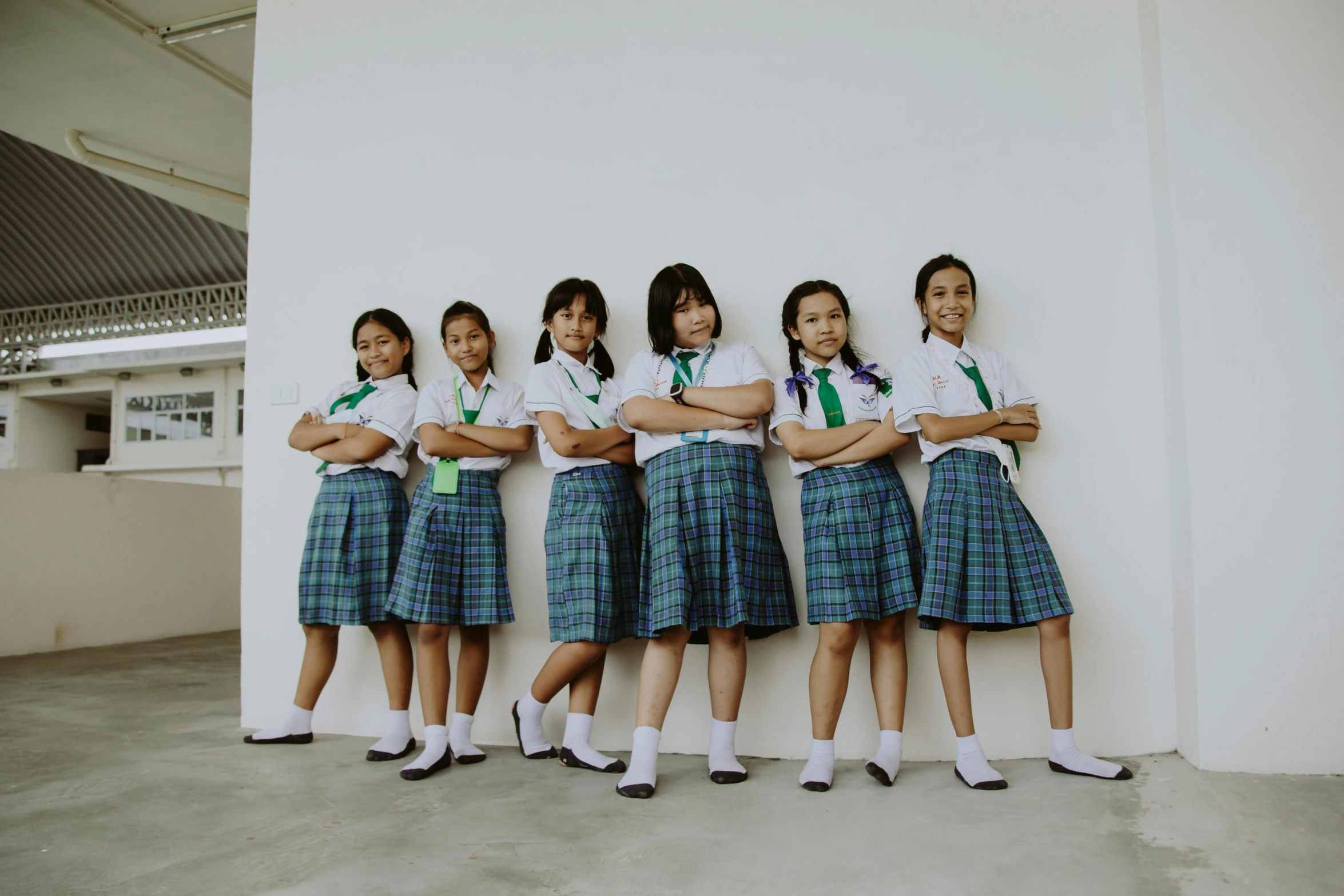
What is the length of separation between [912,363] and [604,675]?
1238mm

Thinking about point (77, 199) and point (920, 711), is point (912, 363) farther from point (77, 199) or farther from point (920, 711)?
point (77, 199)

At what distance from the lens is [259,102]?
2.97m

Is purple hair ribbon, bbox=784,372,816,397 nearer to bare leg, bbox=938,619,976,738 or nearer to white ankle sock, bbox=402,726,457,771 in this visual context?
bare leg, bbox=938,619,976,738

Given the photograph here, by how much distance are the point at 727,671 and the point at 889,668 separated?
0.41 m

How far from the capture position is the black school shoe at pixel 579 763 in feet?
6.94

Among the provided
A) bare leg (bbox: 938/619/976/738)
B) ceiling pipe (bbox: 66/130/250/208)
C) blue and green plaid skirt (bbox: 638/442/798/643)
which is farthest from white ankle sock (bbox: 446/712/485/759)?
ceiling pipe (bbox: 66/130/250/208)

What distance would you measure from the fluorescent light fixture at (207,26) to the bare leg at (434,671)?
11.0 feet

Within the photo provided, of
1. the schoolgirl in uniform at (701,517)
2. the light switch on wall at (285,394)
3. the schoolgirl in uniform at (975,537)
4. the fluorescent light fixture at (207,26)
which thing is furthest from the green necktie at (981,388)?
the fluorescent light fixture at (207,26)

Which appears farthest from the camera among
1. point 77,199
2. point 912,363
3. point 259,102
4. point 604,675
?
point 77,199

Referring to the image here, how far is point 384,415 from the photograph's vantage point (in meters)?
2.49

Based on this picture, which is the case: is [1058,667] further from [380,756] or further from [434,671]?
[380,756]

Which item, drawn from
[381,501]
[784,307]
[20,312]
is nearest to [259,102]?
[381,501]

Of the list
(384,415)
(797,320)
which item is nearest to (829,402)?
(797,320)

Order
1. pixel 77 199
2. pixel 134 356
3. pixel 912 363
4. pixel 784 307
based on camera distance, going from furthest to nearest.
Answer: pixel 134 356
pixel 77 199
pixel 784 307
pixel 912 363
